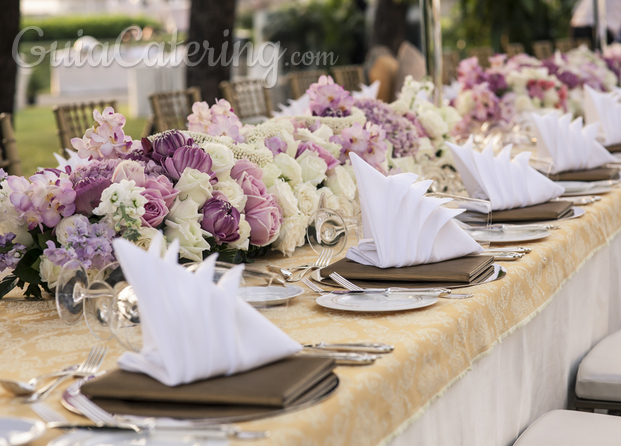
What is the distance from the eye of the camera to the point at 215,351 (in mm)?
899

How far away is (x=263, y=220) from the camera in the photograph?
1592 millimetres

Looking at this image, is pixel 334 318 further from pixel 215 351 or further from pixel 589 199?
pixel 589 199

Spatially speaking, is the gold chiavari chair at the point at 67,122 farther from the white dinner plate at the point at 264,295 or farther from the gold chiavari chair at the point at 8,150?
the white dinner plate at the point at 264,295

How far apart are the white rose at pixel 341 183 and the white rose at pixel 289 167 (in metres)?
0.15

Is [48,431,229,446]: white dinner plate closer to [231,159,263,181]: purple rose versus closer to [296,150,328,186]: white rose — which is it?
[231,159,263,181]: purple rose

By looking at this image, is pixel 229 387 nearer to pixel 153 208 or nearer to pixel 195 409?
pixel 195 409

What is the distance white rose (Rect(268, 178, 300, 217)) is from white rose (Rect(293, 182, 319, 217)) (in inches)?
1.9

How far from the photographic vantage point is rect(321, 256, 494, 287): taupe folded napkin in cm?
140

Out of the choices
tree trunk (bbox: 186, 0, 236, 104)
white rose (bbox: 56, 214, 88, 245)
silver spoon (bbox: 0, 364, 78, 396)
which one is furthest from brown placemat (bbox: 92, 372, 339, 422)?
tree trunk (bbox: 186, 0, 236, 104)

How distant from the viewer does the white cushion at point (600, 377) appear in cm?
174

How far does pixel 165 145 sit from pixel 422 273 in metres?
0.56

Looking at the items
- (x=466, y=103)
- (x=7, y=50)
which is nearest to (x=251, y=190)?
(x=466, y=103)

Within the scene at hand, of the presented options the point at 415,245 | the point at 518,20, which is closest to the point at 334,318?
the point at 415,245

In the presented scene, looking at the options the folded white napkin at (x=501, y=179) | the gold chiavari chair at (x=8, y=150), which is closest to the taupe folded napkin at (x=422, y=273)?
the folded white napkin at (x=501, y=179)
